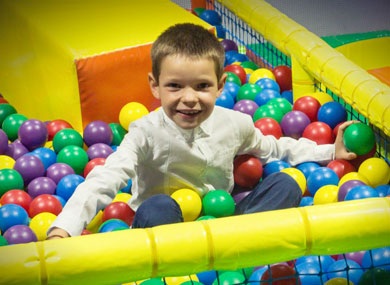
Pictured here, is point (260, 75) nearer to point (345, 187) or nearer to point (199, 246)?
point (345, 187)

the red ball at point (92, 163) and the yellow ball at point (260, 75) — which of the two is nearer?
the red ball at point (92, 163)

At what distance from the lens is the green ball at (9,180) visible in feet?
6.57

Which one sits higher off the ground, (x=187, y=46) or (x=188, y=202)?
(x=187, y=46)

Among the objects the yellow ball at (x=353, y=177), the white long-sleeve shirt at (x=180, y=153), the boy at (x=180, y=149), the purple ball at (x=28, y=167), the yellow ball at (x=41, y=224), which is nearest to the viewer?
the boy at (x=180, y=149)

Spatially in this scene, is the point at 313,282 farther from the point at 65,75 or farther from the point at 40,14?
the point at 40,14

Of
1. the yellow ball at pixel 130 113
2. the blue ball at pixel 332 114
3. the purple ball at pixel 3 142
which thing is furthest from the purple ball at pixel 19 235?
the blue ball at pixel 332 114

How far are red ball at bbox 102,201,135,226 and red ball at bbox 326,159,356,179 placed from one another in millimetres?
650

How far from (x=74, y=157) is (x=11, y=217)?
42 cm

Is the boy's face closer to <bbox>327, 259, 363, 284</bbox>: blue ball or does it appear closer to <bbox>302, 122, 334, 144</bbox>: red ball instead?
<bbox>327, 259, 363, 284</bbox>: blue ball

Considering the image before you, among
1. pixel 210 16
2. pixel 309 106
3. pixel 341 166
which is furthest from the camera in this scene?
pixel 210 16

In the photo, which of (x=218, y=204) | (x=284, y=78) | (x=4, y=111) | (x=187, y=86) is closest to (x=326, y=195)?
(x=218, y=204)

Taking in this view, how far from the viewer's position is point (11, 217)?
1.78m

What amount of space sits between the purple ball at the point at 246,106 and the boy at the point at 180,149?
41 centimetres

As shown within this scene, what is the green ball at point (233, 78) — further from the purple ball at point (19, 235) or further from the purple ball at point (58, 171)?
the purple ball at point (19, 235)
